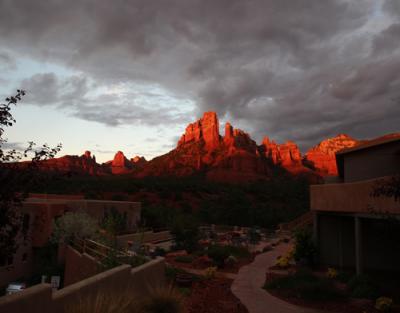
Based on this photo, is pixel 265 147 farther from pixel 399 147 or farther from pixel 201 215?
pixel 399 147

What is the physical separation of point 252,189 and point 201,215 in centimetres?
2914

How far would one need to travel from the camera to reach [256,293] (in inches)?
496

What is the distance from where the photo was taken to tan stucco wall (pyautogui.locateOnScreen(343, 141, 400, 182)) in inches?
589

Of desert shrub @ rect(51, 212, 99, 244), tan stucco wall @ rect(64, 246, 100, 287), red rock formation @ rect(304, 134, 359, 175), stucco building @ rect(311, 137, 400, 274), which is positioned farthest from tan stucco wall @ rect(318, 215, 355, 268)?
red rock formation @ rect(304, 134, 359, 175)

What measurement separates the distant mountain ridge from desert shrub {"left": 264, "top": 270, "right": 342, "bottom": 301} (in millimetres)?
88658

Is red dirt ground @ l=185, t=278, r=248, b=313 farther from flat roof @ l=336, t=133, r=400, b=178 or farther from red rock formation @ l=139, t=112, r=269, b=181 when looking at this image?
red rock formation @ l=139, t=112, r=269, b=181

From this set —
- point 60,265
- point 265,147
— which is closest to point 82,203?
point 60,265

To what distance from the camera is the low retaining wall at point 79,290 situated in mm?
4866

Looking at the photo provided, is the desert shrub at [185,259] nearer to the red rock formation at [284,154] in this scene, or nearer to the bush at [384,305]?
the bush at [384,305]

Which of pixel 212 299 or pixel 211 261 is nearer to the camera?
pixel 212 299

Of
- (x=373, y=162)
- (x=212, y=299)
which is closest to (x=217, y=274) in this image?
(x=212, y=299)

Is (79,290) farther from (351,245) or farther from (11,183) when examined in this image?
(351,245)

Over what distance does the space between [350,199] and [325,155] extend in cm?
13925

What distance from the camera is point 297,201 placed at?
2388 inches
